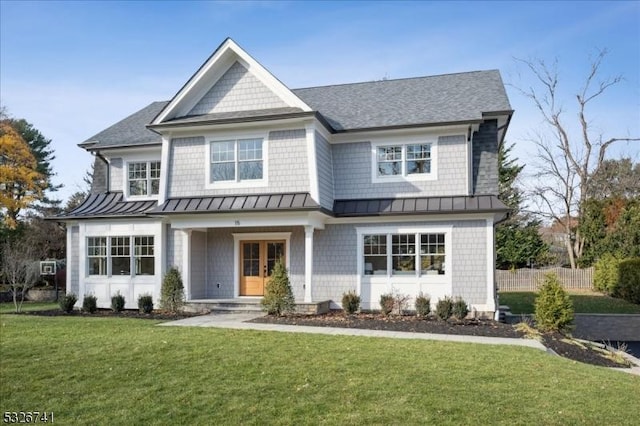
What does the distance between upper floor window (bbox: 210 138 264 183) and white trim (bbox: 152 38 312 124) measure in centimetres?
170

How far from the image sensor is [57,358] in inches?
376

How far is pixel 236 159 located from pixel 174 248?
3875mm

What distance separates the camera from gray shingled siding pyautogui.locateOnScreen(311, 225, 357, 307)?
17.0 metres

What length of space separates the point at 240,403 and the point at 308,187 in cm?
960

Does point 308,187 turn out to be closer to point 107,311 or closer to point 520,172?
point 107,311

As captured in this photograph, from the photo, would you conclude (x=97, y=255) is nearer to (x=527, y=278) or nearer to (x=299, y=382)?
(x=299, y=382)

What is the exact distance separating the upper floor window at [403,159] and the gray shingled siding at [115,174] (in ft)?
31.6

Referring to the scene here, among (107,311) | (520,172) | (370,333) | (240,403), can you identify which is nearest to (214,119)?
(107,311)

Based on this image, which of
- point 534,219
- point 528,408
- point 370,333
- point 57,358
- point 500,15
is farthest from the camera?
point 534,219

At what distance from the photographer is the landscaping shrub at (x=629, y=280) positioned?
862 inches

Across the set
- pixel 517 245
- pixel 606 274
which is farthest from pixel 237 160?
pixel 517 245

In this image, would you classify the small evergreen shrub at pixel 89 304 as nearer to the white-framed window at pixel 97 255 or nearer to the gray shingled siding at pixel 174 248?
the white-framed window at pixel 97 255

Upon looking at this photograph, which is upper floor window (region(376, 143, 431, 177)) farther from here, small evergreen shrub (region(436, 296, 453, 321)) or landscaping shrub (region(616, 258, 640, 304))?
landscaping shrub (region(616, 258, 640, 304))

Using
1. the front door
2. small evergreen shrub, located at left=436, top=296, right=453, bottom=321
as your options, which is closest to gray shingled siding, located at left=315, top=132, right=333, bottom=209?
the front door
